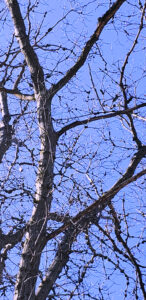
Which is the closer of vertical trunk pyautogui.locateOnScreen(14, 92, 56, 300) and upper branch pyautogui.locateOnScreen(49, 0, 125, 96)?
vertical trunk pyautogui.locateOnScreen(14, 92, 56, 300)

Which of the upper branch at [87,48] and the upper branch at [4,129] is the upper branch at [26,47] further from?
the upper branch at [4,129]

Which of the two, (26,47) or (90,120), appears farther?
(26,47)

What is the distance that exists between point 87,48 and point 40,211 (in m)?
2.43

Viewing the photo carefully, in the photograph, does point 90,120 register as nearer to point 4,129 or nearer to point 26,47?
point 26,47

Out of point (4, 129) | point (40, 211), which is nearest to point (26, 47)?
point (4, 129)

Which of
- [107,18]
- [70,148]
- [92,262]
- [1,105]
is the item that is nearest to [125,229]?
[92,262]

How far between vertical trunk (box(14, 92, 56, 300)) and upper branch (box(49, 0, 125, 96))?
13.0 inches

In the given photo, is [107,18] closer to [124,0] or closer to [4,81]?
[124,0]

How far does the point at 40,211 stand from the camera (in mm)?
5355

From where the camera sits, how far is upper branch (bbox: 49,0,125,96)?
6.38 metres

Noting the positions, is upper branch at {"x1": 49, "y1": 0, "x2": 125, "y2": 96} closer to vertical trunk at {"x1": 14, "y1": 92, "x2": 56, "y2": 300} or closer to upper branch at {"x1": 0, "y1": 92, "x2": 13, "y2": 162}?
vertical trunk at {"x1": 14, "y1": 92, "x2": 56, "y2": 300}

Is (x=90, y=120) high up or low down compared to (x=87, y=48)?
down

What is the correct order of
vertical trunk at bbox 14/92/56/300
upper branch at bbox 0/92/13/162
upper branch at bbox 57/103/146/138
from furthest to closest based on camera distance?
upper branch at bbox 0/92/13/162, upper branch at bbox 57/103/146/138, vertical trunk at bbox 14/92/56/300

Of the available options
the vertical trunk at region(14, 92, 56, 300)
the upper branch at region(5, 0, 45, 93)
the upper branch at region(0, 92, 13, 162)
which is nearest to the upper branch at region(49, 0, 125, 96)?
the upper branch at region(5, 0, 45, 93)
